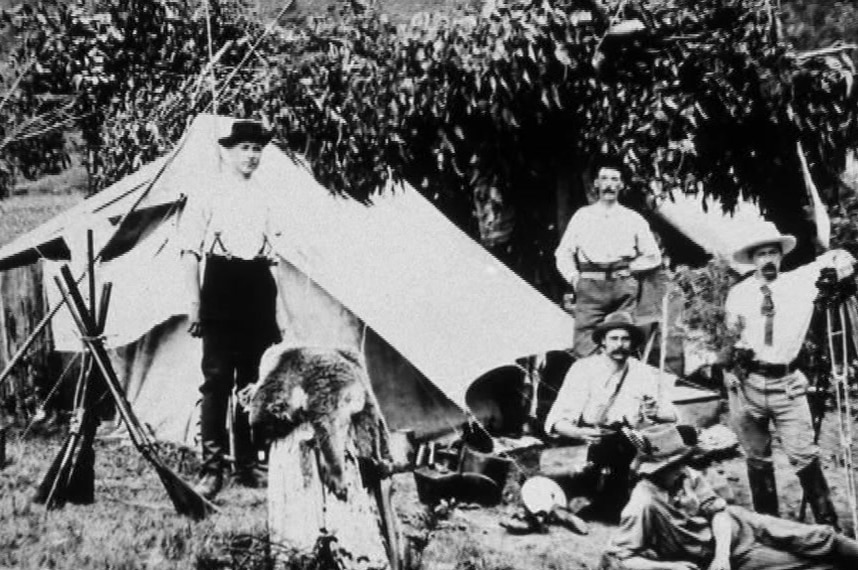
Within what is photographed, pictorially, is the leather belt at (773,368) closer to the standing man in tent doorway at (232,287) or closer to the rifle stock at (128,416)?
the standing man in tent doorway at (232,287)

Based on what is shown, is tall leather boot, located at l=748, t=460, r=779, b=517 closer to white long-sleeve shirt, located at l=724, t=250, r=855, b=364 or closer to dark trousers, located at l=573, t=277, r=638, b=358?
white long-sleeve shirt, located at l=724, t=250, r=855, b=364

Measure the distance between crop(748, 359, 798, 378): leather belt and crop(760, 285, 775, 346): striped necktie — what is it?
10 cm

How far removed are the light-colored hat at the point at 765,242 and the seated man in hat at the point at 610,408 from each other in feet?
2.08

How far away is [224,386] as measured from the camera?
5426 millimetres

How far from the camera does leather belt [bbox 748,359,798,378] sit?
192 inches

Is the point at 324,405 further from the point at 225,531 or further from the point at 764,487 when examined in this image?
the point at 764,487

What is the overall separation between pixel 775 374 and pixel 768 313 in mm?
297

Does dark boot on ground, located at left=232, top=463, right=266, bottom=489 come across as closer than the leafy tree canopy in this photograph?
No

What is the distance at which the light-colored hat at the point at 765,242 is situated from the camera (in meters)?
4.95

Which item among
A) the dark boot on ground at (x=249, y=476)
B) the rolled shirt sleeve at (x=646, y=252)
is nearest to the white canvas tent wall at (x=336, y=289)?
the dark boot on ground at (x=249, y=476)

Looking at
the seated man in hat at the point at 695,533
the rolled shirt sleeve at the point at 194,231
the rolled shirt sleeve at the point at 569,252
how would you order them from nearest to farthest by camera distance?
the seated man in hat at the point at 695,533 → the rolled shirt sleeve at the point at 569,252 → the rolled shirt sleeve at the point at 194,231

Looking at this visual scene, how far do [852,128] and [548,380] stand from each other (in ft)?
6.60

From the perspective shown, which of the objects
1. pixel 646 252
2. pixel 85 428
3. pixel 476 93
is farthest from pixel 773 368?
pixel 85 428

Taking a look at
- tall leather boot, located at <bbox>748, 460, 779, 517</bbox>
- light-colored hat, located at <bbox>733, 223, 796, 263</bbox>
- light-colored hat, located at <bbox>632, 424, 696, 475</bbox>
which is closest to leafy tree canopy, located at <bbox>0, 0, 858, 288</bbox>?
Answer: light-colored hat, located at <bbox>733, 223, 796, 263</bbox>
